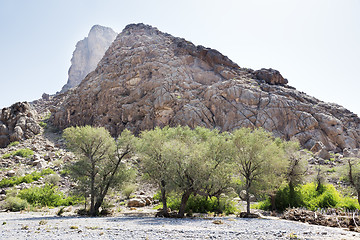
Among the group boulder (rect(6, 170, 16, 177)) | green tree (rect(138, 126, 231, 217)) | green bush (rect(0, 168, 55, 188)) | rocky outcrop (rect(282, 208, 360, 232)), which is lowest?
rocky outcrop (rect(282, 208, 360, 232))

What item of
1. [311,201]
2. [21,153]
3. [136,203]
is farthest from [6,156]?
[311,201]

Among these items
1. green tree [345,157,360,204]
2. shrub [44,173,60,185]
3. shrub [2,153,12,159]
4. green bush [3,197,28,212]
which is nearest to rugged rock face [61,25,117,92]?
shrub [2,153,12,159]

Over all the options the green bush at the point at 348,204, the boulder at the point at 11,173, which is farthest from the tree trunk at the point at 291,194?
the boulder at the point at 11,173

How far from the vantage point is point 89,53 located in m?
158

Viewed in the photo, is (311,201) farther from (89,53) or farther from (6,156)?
(89,53)

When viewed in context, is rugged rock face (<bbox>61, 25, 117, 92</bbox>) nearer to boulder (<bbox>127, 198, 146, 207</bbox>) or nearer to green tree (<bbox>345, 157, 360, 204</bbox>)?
boulder (<bbox>127, 198, 146, 207</bbox>)

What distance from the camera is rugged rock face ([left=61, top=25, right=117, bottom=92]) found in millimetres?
155000

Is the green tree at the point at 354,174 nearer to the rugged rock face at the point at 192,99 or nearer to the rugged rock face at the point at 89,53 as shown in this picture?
the rugged rock face at the point at 192,99

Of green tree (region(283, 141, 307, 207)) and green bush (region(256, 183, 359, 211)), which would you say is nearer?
green bush (region(256, 183, 359, 211))

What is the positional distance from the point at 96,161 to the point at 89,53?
159707mm

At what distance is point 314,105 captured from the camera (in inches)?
2162

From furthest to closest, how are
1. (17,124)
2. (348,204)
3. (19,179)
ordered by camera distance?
(17,124) → (19,179) → (348,204)

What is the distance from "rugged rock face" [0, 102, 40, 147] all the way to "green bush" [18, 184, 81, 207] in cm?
3087

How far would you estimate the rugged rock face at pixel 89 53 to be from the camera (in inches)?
6102
